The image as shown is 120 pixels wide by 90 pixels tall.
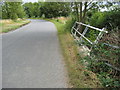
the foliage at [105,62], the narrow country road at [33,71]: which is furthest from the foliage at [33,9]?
the foliage at [105,62]

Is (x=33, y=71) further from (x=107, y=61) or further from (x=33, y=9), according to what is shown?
(x=33, y=9)

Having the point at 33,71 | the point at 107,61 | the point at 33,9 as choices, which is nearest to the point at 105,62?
the point at 107,61

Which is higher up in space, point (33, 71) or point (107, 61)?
point (107, 61)

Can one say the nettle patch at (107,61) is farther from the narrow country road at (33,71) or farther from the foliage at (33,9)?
the foliage at (33,9)

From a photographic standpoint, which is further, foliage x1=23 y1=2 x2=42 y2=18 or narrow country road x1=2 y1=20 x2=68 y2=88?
foliage x1=23 y1=2 x2=42 y2=18

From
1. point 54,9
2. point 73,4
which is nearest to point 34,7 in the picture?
point 54,9

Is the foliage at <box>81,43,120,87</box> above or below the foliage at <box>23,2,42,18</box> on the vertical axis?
below

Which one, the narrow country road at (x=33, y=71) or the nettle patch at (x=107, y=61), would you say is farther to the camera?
the narrow country road at (x=33, y=71)

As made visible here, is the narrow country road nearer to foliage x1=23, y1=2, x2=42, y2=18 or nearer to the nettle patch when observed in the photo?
the nettle patch

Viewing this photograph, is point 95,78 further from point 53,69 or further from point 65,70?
point 53,69

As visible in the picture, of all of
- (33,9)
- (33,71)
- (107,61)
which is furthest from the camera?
(33,9)

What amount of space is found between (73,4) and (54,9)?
30.7 m

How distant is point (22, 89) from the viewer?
9.87ft

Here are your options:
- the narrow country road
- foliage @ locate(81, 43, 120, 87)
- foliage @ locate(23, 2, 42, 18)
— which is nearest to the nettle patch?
foliage @ locate(81, 43, 120, 87)
